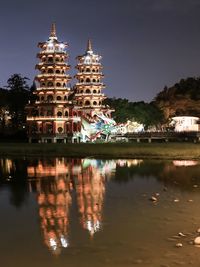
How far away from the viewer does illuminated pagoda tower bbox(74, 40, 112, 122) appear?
90.2 m

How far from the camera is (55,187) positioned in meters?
23.2

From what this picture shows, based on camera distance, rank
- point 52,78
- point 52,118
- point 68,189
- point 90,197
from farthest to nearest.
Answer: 1. point 52,78
2. point 52,118
3. point 68,189
4. point 90,197

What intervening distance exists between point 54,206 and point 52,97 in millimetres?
63351

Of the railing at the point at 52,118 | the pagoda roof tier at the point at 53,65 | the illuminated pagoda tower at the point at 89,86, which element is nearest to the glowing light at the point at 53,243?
the railing at the point at 52,118

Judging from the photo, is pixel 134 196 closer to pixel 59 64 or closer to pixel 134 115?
pixel 59 64

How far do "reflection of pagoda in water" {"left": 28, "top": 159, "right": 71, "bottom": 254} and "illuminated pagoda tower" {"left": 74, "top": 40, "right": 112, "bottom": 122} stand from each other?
6009cm

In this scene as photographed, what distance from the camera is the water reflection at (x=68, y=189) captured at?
45.9 ft

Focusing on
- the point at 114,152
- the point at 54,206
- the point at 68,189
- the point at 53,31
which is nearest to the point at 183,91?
the point at 53,31

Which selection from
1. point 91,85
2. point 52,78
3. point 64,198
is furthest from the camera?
point 91,85

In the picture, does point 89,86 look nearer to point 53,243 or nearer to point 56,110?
point 56,110

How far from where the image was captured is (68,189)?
22.4m

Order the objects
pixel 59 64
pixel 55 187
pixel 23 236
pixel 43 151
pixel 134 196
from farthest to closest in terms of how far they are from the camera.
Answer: pixel 59 64
pixel 43 151
pixel 55 187
pixel 134 196
pixel 23 236

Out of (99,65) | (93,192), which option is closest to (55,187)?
(93,192)

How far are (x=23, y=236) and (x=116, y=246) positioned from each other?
9.44 ft
